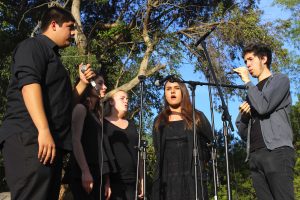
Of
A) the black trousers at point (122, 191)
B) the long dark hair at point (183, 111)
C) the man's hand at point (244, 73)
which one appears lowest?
the black trousers at point (122, 191)

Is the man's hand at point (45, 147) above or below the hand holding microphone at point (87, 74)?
below

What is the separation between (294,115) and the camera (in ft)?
59.7

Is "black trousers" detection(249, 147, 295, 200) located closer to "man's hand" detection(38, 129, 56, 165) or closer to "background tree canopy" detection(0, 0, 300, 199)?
"man's hand" detection(38, 129, 56, 165)

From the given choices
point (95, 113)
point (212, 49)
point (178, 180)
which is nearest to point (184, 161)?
point (178, 180)

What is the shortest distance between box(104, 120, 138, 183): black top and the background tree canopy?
6.45 metres

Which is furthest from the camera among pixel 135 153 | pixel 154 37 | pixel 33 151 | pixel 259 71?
pixel 154 37

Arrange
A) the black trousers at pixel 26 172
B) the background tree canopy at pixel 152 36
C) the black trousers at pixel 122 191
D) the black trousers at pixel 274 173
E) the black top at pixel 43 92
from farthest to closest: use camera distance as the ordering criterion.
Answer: the background tree canopy at pixel 152 36 < the black trousers at pixel 122 191 < the black trousers at pixel 274 173 < the black top at pixel 43 92 < the black trousers at pixel 26 172

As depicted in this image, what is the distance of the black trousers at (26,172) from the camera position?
2162 millimetres

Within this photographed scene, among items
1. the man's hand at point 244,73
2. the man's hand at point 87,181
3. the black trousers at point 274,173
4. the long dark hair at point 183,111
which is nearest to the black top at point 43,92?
the man's hand at point 87,181

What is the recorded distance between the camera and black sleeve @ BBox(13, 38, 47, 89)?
7.46 ft

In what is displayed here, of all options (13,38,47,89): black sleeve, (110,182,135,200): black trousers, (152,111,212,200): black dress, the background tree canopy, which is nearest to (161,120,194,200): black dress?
(152,111,212,200): black dress

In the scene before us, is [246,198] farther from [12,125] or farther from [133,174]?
[12,125]

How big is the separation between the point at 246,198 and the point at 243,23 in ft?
14.5

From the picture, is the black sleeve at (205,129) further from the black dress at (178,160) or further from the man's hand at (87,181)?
the man's hand at (87,181)
